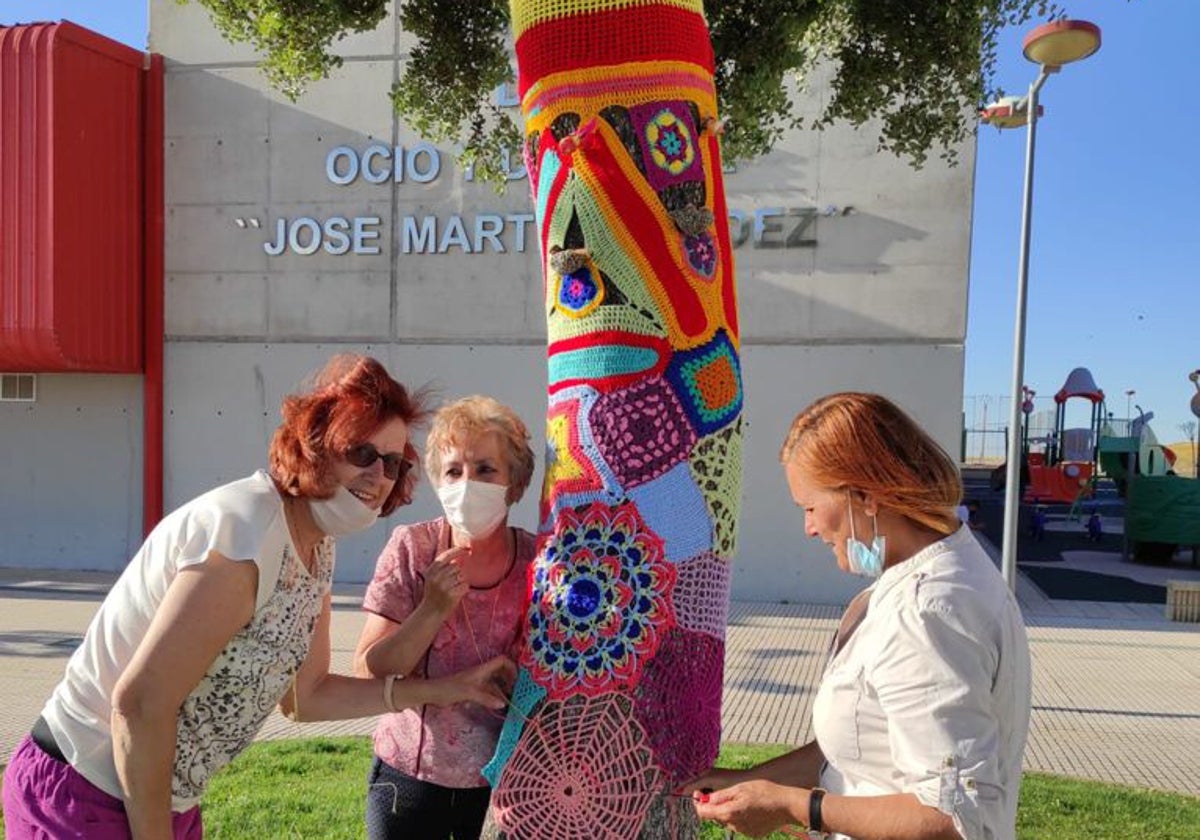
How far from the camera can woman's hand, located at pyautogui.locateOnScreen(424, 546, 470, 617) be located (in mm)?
2025

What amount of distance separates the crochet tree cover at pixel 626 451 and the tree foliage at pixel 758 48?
5.32 ft

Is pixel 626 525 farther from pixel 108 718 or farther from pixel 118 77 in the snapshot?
pixel 118 77

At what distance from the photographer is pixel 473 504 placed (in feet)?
6.85

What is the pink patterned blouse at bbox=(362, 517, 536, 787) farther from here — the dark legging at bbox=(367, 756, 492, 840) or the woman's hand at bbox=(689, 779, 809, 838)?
the woman's hand at bbox=(689, 779, 809, 838)

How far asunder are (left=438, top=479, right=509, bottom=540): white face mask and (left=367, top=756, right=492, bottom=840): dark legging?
607 millimetres

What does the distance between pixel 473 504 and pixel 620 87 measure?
0.98 metres

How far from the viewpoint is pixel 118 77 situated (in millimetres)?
11023

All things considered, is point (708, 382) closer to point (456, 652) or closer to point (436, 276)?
point (456, 652)

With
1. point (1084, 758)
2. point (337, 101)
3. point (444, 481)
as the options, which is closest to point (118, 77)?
point (337, 101)

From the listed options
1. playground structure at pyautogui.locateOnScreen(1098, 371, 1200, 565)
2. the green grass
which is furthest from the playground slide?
the green grass

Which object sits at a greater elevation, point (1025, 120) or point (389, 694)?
point (1025, 120)

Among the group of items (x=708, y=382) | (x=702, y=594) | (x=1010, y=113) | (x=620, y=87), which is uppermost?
(x=1010, y=113)

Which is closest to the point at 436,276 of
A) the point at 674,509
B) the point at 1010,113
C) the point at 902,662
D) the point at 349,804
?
the point at 1010,113

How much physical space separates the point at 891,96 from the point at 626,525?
2.86 metres
